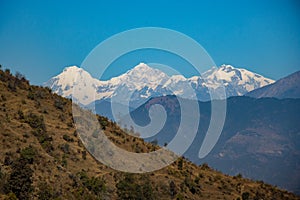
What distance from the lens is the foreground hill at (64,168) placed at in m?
68.0

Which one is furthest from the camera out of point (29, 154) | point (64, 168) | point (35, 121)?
point (35, 121)

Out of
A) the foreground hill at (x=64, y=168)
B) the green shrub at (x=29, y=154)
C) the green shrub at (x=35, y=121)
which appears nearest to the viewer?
the foreground hill at (x=64, y=168)

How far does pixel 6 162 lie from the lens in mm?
71438

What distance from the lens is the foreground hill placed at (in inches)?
2677

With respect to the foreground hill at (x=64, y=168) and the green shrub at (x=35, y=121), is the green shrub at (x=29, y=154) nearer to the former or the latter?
the foreground hill at (x=64, y=168)

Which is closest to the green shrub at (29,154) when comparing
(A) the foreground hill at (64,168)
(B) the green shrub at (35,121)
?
(A) the foreground hill at (64,168)

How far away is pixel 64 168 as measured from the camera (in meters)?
77.0

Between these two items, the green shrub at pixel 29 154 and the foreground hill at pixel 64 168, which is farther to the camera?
the green shrub at pixel 29 154

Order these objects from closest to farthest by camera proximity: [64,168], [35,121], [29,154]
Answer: [29,154]
[64,168]
[35,121]

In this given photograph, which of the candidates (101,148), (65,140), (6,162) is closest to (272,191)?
(101,148)

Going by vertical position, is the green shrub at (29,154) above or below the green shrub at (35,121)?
below

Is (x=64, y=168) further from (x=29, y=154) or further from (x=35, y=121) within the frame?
(x=35, y=121)

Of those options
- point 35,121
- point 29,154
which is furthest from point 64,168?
point 35,121

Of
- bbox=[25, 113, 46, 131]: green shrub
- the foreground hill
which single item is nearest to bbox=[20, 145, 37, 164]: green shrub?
the foreground hill
